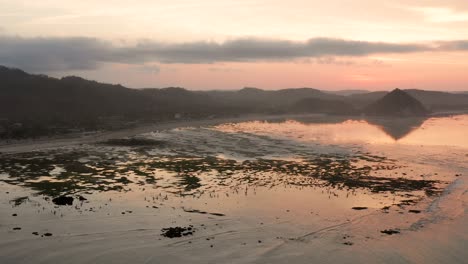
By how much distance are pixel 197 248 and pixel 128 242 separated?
324 centimetres

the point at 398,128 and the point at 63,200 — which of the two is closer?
the point at 63,200

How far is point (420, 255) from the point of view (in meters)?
17.6

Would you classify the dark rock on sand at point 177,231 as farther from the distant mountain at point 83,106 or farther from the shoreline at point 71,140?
the distant mountain at point 83,106

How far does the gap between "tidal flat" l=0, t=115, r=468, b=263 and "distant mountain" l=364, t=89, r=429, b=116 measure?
274 ft

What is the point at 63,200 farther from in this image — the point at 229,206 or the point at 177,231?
the point at 229,206

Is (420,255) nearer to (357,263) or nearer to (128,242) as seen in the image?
(357,263)

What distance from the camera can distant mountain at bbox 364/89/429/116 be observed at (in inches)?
4957

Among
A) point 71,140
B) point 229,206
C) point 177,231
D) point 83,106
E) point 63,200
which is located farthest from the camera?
point 83,106

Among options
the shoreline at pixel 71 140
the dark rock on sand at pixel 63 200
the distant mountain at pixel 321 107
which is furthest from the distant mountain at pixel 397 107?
the dark rock on sand at pixel 63 200

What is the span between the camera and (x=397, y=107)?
127 meters

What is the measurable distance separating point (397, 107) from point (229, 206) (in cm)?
11511

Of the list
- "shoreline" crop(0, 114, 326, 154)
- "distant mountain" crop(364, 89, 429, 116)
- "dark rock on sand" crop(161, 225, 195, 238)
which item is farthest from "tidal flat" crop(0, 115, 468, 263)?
"distant mountain" crop(364, 89, 429, 116)

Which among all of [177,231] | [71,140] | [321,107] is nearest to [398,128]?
[71,140]

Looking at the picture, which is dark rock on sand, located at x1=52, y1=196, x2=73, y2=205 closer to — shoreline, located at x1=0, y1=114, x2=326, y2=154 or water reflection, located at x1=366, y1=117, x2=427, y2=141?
shoreline, located at x1=0, y1=114, x2=326, y2=154
